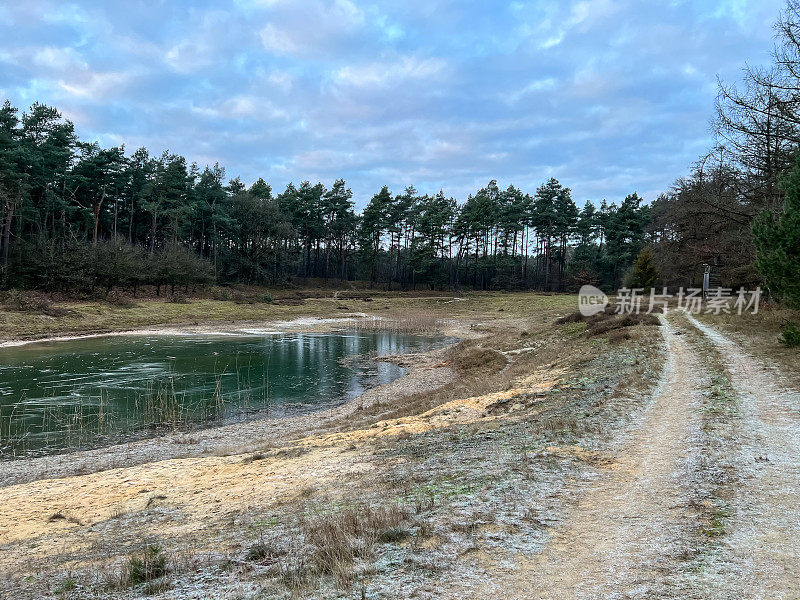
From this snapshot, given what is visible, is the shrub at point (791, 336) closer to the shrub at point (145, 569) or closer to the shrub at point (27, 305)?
the shrub at point (145, 569)

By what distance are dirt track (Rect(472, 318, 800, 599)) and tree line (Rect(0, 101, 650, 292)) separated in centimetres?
5104

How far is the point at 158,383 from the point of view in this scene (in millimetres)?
20406

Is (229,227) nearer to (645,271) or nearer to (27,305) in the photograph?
(27,305)

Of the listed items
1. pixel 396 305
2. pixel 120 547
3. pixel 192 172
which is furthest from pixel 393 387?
pixel 192 172

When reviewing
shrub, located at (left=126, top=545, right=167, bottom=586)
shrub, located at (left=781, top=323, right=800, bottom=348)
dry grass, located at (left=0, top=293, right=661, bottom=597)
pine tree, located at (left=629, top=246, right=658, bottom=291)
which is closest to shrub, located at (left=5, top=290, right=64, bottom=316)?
dry grass, located at (left=0, top=293, right=661, bottom=597)

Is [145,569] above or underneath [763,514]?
underneath

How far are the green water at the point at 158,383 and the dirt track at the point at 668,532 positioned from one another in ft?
42.6

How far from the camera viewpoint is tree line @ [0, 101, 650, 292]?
151ft

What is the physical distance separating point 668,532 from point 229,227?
72.9 m

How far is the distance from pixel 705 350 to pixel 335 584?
17.9 metres

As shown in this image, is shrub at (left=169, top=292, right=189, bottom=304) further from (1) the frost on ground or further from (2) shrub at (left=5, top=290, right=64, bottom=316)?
(1) the frost on ground

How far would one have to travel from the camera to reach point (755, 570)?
3.83 meters

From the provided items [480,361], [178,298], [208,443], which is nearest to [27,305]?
[178,298]

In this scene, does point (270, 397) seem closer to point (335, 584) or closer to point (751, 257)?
point (335, 584)
